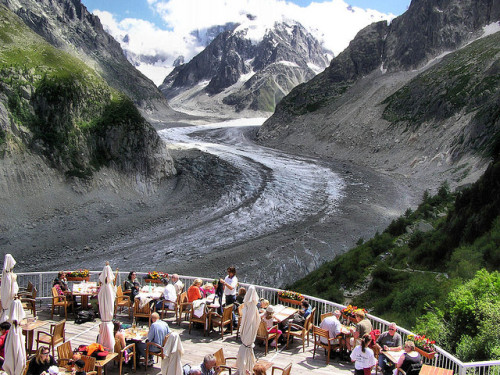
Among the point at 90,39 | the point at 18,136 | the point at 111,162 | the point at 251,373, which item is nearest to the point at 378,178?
the point at 111,162

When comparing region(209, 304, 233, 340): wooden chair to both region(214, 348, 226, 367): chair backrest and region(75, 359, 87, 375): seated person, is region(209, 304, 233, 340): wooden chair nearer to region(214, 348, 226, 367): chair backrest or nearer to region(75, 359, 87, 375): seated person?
region(214, 348, 226, 367): chair backrest

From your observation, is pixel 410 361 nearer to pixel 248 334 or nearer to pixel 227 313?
pixel 248 334


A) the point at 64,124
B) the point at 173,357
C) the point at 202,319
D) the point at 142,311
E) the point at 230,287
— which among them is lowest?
the point at 202,319

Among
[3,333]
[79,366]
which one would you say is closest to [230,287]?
[79,366]

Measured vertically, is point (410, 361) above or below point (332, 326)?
below

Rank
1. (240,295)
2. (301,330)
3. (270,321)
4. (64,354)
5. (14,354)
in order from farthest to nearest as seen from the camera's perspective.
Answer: (240,295)
(301,330)
(270,321)
(64,354)
(14,354)

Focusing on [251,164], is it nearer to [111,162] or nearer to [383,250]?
[111,162]
